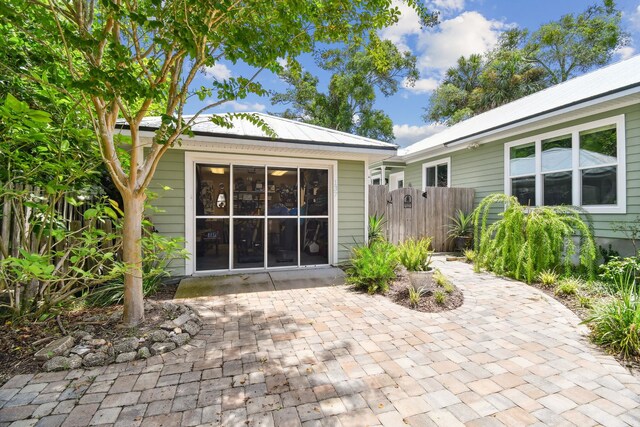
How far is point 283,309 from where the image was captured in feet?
12.6

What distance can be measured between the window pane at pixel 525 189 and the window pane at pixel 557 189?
0.27 metres

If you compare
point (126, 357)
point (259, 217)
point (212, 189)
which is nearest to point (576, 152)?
point (259, 217)

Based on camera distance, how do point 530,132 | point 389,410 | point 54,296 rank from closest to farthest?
point 389,410 < point 54,296 < point 530,132

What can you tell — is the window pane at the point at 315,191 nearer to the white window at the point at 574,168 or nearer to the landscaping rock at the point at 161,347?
the landscaping rock at the point at 161,347

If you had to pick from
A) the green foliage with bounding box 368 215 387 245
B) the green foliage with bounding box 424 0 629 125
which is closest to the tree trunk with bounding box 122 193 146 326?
the green foliage with bounding box 368 215 387 245

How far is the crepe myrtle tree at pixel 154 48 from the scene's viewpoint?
2.41 metres

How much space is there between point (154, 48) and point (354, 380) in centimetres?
386

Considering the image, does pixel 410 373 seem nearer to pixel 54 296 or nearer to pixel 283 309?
pixel 283 309

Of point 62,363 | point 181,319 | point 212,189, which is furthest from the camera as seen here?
point 212,189

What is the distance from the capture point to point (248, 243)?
18.8 feet

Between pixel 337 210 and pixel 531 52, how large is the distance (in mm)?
21330

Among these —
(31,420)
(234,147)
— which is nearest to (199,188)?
(234,147)

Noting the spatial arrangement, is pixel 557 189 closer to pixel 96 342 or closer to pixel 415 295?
pixel 415 295

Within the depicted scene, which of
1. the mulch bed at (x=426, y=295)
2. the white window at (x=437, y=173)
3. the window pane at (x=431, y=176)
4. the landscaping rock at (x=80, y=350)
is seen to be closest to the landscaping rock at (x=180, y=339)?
the landscaping rock at (x=80, y=350)
